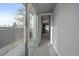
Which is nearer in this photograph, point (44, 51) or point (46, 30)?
point (44, 51)

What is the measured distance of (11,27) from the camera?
189cm

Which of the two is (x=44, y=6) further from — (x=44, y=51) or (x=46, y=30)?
(x=46, y=30)

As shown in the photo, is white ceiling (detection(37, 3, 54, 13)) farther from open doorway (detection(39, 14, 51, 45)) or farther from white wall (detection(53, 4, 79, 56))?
open doorway (detection(39, 14, 51, 45))

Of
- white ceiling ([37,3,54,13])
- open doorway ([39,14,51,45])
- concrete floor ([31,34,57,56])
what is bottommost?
concrete floor ([31,34,57,56])

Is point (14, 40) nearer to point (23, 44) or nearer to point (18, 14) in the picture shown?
point (23, 44)

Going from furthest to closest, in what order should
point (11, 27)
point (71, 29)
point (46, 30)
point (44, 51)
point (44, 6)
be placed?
point (46, 30)
point (44, 6)
point (44, 51)
point (71, 29)
point (11, 27)

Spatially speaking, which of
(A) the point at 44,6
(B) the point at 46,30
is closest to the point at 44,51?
(A) the point at 44,6

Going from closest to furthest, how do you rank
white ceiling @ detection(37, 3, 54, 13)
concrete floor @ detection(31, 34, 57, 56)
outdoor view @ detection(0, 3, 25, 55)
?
1. outdoor view @ detection(0, 3, 25, 55)
2. white ceiling @ detection(37, 3, 54, 13)
3. concrete floor @ detection(31, 34, 57, 56)

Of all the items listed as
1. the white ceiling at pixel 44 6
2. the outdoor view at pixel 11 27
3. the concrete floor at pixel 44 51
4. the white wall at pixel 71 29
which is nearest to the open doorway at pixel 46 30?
the concrete floor at pixel 44 51

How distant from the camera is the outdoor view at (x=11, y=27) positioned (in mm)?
1676

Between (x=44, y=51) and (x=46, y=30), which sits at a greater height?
(x=46, y=30)

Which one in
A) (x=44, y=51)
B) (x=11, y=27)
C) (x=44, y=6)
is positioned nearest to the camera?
(x=11, y=27)

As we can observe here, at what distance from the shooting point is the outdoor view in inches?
66.0

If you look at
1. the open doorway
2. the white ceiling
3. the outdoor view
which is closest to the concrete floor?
the open doorway
